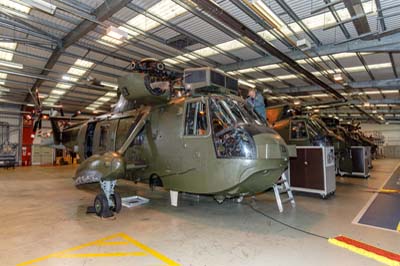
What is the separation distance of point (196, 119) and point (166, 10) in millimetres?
3300

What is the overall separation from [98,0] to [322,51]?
6768mm

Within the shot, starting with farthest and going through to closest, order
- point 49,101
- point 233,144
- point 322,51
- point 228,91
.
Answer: point 49,101, point 322,51, point 228,91, point 233,144

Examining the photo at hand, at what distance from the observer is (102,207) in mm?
4930

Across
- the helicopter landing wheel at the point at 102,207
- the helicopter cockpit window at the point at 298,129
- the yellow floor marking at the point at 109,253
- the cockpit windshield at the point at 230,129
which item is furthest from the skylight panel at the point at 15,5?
the helicopter cockpit window at the point at 298,129

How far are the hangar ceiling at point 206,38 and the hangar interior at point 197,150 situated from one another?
56 millimetres

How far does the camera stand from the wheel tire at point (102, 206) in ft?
16.1

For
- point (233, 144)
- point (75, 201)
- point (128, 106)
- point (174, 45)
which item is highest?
point (174, 45)

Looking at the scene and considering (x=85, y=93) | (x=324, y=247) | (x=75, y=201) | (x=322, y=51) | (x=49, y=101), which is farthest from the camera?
(x=49, y=101)

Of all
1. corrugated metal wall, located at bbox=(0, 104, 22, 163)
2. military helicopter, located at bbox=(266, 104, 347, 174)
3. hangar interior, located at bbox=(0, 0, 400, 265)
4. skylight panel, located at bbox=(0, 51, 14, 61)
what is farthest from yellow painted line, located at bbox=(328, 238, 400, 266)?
corrugated metal wall, located at bbox=(0, 104, 22, 163)

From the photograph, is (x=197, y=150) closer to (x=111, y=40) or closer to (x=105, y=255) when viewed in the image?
(x=105, y=255)

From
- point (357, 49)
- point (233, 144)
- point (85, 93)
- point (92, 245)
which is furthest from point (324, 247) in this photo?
point (85, 93)

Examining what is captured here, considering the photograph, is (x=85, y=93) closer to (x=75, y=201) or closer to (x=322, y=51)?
(x=75, y=201)

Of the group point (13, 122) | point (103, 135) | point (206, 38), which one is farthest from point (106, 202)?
point (13, 122)

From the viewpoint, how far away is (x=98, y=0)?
19.1ft
